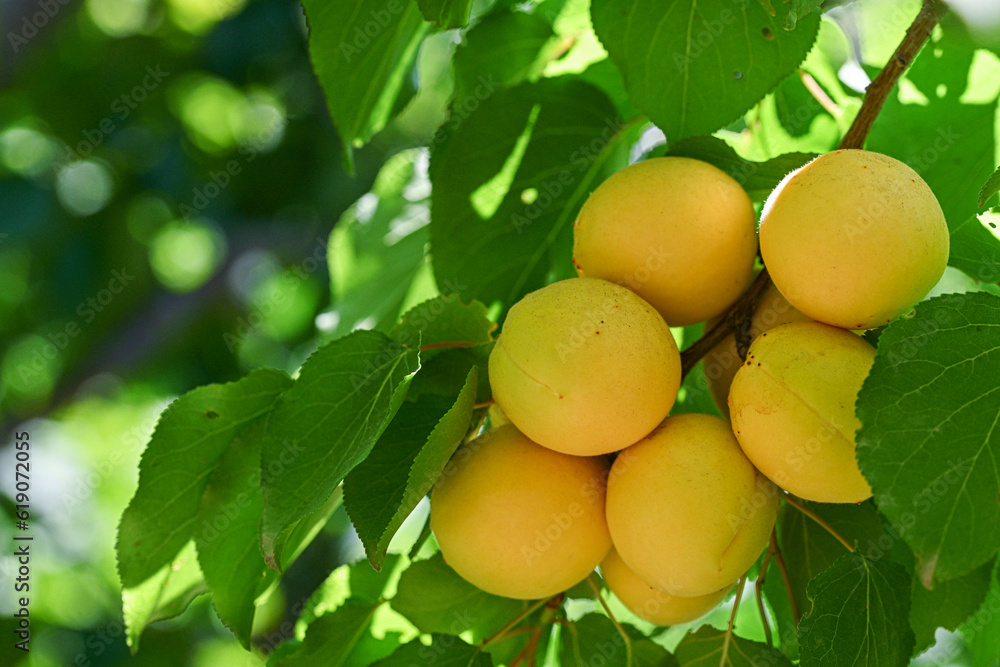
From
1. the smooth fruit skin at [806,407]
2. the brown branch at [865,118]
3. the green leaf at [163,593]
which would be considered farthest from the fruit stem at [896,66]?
the green leaf at [163,593]

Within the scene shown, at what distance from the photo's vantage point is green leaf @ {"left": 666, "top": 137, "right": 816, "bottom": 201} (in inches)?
34.4

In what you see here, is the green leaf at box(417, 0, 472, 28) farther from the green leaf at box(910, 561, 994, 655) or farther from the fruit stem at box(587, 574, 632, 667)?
the green leaf at box(910, 561, 994, 655)

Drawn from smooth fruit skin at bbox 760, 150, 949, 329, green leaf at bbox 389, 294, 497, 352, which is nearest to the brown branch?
smooth fruit skin at bbox 760, 150, 949, 329

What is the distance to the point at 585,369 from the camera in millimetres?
745

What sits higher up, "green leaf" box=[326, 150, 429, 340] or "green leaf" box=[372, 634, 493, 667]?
"green leaf" box=[326, 150, 429, 340]

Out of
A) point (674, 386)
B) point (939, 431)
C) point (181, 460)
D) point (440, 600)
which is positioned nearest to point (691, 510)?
point (674, 386)

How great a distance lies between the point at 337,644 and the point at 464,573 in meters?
0.26

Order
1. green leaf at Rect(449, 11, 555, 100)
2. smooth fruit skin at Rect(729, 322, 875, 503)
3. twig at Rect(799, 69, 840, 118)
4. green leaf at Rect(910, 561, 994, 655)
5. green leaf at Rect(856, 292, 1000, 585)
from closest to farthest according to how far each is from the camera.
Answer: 1. green leaf at Rect(856, 292, 1000, 585)
2. smooth fruit skin at Rect(729, 322, 875, 503)
3. green leaf at Rect(910, 561, 994, 655)
4. twig at Rect(799, 69, 840, 118)
5. green leaf at Rect(449, 11, 555, 100)

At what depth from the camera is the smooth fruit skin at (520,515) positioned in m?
0.80

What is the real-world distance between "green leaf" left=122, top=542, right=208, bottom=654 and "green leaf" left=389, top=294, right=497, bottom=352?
1.23 feet

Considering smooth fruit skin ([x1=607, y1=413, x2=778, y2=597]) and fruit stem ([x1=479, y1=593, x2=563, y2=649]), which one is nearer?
smooth fruit skin ([x1=607, y1=413, x2=778, y2=597])

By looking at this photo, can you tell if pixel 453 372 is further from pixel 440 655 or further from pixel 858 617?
pixel 858 617

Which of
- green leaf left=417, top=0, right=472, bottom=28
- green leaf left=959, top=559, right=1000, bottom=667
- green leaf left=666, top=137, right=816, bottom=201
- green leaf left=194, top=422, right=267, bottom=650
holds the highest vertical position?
green leaf left=417, top=0, right=472, bottom=28

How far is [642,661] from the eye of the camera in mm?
897
